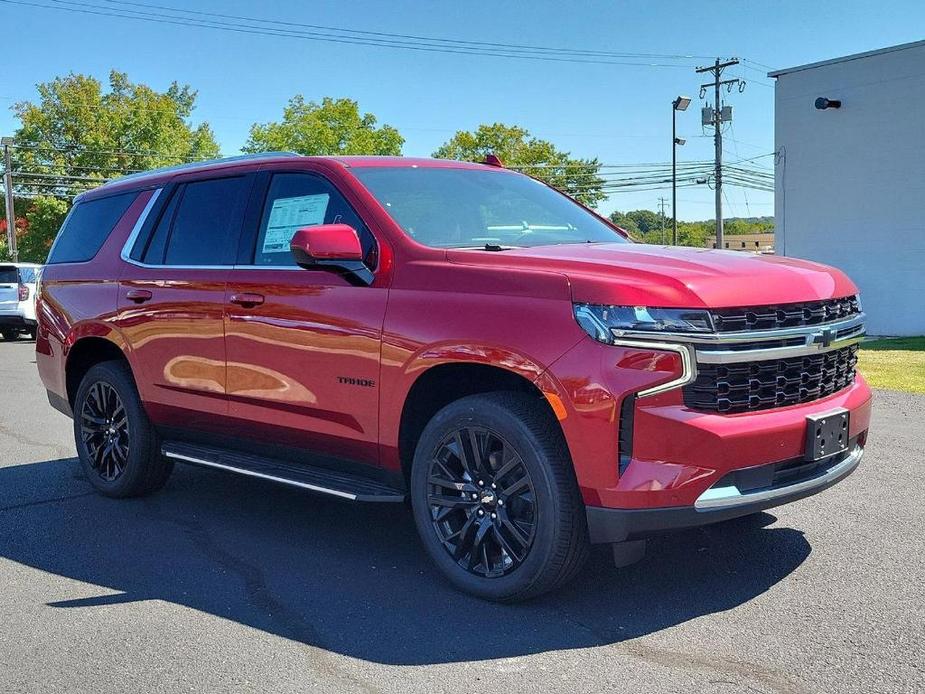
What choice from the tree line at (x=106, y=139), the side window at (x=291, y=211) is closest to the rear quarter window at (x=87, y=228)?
the side window at (x=291, y=211)

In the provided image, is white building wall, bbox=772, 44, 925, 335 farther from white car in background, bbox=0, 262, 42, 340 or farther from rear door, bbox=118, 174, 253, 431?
rear door, bbox=118, 174, 253, 431

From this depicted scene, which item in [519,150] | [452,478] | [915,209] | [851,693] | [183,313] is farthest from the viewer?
[519,150]

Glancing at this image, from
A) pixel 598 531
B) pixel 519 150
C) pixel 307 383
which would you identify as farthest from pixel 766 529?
pixel 519 150

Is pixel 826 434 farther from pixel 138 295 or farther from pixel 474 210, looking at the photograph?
pixel 138 295

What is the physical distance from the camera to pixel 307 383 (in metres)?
4.68

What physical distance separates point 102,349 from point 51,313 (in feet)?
1.94

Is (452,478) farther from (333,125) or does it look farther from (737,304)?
(333,125)

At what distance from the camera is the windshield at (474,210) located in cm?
469

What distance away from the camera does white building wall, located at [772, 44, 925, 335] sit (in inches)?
924

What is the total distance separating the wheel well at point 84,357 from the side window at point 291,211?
1.65 meters

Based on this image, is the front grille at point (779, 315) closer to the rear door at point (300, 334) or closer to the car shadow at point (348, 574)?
the car shadow at point (348, 574)

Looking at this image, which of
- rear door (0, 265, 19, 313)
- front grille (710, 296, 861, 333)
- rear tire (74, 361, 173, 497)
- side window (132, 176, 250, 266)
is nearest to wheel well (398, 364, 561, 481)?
front grille (710, 296, 861, 333)

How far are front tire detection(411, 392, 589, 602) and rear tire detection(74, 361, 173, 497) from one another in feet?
7.71

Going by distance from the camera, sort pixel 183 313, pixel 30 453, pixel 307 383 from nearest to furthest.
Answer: pixel 307 383 → pixel 183 313 → pixel 30 453
